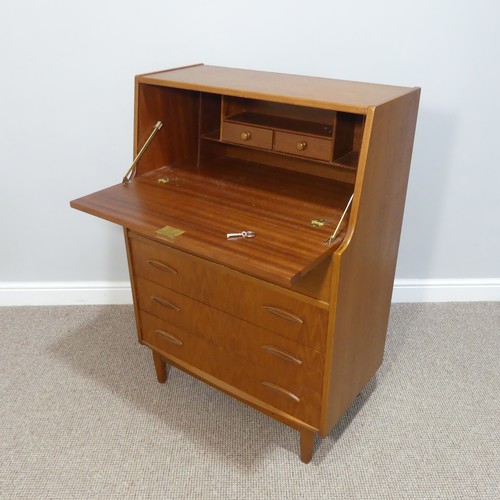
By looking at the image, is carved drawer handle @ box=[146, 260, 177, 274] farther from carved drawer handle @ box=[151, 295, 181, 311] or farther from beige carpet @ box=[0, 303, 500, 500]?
beige carpet @ box=[0, 303, 500, 500]

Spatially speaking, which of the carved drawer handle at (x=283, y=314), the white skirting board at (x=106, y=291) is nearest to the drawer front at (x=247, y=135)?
the carved drawer handle at (x=283, y=314)

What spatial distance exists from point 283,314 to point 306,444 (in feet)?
1.72

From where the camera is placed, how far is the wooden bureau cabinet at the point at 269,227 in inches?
54.9

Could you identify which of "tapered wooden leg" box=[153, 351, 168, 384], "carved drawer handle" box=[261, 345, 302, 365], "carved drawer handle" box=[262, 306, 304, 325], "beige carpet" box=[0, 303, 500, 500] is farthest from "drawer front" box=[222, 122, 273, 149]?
"beige carpet" box=[0, 303, 500, 500]

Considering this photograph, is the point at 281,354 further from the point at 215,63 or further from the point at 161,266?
the point at 215,63

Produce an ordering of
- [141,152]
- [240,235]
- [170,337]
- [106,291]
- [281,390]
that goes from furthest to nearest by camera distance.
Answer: [106,291] → [170,337] → [141,152] → [281,390] → [240,235]

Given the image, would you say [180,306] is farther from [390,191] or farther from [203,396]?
[390,191]

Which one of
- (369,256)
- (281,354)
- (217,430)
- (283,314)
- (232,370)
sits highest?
(369,256)

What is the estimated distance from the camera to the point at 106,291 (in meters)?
2.66

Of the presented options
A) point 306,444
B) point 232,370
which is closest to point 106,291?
point 232,370

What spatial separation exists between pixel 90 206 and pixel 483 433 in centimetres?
162

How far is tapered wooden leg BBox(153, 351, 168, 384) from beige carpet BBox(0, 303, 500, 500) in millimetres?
35

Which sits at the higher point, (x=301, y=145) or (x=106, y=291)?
(x=301, y=145)

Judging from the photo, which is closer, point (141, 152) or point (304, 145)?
point (304, 145)
